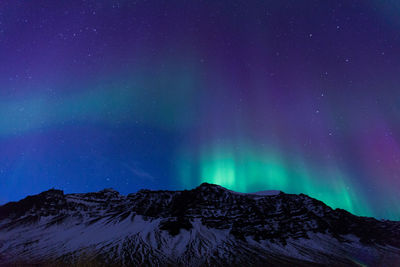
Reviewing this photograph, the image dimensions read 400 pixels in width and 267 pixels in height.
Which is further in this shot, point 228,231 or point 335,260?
point 228,231

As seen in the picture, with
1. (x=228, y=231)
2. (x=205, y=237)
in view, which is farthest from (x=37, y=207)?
(x=228, y=231)

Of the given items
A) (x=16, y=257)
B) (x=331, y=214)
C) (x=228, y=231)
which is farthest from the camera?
(x=331, y=214)

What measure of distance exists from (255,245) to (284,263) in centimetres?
3149

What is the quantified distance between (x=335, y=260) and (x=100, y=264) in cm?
10375

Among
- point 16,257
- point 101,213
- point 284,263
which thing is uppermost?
point 101,213

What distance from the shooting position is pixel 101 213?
644 ft

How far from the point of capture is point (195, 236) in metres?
156

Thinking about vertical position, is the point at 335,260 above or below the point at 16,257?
below

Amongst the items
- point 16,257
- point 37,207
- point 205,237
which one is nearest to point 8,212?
point 37,207

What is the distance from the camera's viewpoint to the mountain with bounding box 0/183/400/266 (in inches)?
4754

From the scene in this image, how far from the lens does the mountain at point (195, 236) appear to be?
396ft

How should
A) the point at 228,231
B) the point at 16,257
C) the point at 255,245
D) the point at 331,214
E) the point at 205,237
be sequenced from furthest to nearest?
1. the point at 331,214
2. the point at 228,231
3. the point at 205,237
4. the point at 255,245
5. the point at 16,257

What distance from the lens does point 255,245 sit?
474ft

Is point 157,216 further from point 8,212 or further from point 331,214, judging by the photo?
point 331,214
